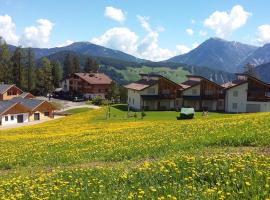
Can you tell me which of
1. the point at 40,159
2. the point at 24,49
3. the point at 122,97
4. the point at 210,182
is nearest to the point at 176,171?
the point at 210,182

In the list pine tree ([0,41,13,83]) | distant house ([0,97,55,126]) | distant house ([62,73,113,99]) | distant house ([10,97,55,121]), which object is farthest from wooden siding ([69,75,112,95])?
distant house ([0,97,55,126])

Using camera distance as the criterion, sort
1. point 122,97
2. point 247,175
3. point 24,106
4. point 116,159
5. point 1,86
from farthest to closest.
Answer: point 122,97 → point 1,86 → point 24,106 → point 116,159 → point 247,175

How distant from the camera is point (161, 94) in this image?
102375mm

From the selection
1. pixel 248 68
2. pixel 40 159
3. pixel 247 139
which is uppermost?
pixel 248 68

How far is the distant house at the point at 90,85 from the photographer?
16500cm

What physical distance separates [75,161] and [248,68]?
14794cm

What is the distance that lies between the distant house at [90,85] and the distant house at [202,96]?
61981mm

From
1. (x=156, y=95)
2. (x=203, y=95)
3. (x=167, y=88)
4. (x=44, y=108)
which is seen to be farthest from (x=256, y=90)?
(x=44, y=108)

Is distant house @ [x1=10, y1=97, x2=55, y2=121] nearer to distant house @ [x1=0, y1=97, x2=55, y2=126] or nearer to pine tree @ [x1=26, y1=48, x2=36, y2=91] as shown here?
distant house @ [x1=0, y1=97, x2=55, y2=126]

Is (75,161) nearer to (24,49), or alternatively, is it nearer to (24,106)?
(24,106)

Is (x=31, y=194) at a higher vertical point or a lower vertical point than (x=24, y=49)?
lower

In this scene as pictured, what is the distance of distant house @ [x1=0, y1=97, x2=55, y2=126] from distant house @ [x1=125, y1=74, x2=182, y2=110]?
20.7 m

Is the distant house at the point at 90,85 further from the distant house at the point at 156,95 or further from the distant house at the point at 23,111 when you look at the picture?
the distant house at the point at 156,95

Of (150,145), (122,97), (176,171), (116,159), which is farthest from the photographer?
(122,97)
